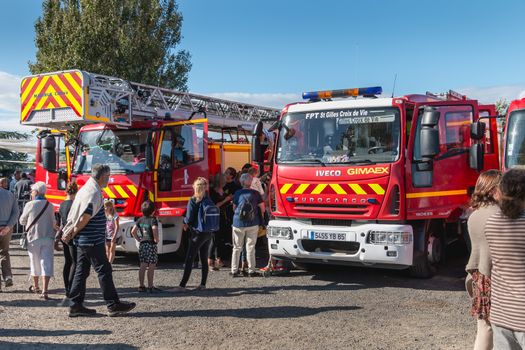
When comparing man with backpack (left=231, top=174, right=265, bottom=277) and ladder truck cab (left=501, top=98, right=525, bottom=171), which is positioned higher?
ladder truck cab (left=501, top=98, right=525, bottom=171)

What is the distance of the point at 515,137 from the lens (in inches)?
318

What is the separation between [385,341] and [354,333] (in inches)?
15.6

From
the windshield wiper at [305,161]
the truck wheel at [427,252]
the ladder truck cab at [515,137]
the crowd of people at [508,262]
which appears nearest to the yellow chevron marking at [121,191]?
the windshield wiper at [305,161]

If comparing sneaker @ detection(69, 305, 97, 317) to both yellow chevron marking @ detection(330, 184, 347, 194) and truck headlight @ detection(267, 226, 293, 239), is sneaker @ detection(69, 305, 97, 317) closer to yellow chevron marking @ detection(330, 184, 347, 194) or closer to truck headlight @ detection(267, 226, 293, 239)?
truck headlight @ detection(267, 226, 293, 239)

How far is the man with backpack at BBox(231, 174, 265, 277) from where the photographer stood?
9070 millimetres

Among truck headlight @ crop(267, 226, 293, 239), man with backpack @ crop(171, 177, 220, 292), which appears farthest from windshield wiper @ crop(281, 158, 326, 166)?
man with backpack @ crop(171, 177, 220, 292)

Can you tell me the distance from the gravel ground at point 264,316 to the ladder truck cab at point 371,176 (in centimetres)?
54

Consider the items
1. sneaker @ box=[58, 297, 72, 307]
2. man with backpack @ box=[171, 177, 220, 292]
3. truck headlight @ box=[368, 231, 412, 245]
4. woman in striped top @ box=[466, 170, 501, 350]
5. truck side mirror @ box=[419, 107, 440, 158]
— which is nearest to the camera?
woman in striped top @ box=[466, 170, 501, 350]

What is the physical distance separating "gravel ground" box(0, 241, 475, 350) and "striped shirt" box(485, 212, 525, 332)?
2.42 meters

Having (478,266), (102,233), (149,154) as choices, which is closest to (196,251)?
(102,233)

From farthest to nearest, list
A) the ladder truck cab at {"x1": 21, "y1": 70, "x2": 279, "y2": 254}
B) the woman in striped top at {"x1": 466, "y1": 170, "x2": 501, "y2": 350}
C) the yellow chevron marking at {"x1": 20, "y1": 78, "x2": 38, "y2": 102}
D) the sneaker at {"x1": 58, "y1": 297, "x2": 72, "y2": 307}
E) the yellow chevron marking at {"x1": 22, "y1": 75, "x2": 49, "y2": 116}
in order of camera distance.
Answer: the yellow chevron marking at {"x1": 20, "y1": 78, "x2": 38, "y2": 102} → the yellow chevron marking at {"x1": 22, "y1": 75, "x2": 49, "y2": 116} → the ladder truck cab at {"x1": 21, "y1": 70, "x2": 279, "y2": 254} → the sneaker at {"x1": 58, "y1": 297, "x2": 72, "y2": 307} → the woman in striped top at {"x1": 466, "y1": 170, "x2": 501, "y2": 350}

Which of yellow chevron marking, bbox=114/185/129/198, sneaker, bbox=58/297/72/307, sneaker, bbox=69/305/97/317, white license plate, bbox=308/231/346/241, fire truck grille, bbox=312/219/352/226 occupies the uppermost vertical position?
yellow chevron marking, bbox=114/185/129/198

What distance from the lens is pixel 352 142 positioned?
28.0 ft

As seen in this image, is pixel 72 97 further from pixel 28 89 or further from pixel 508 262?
pixel 508 262
